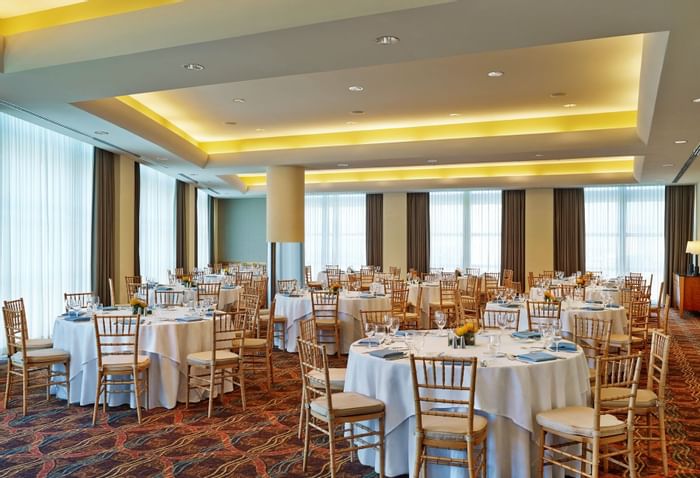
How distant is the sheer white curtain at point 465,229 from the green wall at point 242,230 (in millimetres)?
5617

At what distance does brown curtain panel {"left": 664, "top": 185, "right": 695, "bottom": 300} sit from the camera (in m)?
15.8

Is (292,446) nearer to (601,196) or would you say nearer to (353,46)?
(353,46)


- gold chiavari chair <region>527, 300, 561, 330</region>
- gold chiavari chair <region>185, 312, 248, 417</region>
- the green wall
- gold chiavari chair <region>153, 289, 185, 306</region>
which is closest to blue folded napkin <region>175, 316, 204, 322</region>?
gold chiavari chair <region>185, 312, 248, 417</region>

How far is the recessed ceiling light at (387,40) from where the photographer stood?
4.93m

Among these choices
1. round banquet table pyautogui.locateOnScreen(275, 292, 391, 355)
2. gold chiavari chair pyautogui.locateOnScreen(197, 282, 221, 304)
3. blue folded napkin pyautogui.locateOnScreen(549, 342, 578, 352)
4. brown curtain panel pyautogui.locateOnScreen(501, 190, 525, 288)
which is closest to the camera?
blue folded napkin pyautogui.locateOnScreen(549, 342, 578, 352)

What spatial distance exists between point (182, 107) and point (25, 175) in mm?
2573

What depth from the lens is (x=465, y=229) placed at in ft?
59.5

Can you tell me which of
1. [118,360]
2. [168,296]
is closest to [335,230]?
[168,296]

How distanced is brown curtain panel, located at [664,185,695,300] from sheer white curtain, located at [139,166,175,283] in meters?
13.2

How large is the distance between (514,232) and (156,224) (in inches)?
396

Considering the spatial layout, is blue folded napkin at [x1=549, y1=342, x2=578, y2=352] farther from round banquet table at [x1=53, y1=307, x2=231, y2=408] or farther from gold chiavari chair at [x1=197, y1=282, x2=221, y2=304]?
gold chiavari chair at [x1=197, y1=282, x2=221, y2=304]

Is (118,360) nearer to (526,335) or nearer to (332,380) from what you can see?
(332,380)

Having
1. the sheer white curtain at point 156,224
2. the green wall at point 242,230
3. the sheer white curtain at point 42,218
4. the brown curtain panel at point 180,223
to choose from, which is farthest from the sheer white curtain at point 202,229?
the sheer white curtain at point 42,218

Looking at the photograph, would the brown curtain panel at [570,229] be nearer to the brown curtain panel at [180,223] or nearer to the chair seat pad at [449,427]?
the brown curtain panel at [180,223]
